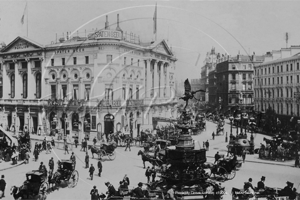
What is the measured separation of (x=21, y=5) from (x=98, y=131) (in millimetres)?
14399

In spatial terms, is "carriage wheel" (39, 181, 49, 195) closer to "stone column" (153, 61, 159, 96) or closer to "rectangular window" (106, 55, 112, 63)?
"rectangular window" (106, 55, 112, 63)

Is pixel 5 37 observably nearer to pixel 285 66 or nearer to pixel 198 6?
pixel 198 6

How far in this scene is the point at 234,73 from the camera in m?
47.3

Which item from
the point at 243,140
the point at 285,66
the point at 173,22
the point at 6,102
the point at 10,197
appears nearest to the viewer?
the point at 10,197

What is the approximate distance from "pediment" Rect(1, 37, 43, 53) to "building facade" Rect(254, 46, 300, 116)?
25864mm

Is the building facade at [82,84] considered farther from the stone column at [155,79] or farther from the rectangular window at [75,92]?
the stone column at [155,79]

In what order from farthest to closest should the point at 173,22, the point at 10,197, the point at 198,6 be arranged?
1. the point at 173,22
2. the point at 198,6
3. the point at 10,197

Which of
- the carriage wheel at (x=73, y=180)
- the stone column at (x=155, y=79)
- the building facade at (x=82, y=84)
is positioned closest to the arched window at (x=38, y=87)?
the building facade at (x=82, y=84)

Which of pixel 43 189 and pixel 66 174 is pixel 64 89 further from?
pixel 43 189

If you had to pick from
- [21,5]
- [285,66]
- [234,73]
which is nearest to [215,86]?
[234,73]

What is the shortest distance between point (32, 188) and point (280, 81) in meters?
26.8

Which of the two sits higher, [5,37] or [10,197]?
[5,37]

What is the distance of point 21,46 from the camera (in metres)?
35.0

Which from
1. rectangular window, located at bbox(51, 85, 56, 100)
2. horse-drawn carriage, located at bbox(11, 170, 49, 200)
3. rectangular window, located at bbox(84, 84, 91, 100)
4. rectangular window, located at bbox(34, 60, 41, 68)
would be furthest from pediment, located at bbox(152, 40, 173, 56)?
horse-drawn carriage, located at bbox(11, 170, 49, 200)
